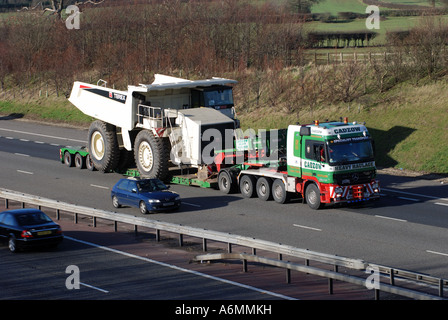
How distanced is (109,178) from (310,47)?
85.9ft

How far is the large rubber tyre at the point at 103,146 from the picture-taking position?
3222 centimetres

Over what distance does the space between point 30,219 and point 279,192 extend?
30.5 ft

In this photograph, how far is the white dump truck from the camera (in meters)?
28.9

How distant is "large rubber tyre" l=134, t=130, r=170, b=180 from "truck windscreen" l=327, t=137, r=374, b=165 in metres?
7.59

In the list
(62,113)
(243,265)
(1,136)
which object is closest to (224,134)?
(243,265)

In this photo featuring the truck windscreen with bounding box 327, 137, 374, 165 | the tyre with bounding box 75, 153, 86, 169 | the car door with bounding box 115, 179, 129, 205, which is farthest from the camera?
the tyre with bounding box 75, 153, 86, 169

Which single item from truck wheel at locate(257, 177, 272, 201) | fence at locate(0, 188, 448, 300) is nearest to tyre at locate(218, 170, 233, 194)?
truck wheel at locate(257, 177, 272, 201)

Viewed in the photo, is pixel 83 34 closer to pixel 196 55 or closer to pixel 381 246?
pixel 196 55

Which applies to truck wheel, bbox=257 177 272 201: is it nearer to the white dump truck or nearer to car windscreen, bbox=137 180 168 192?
the white dump truck

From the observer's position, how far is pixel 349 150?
81.8 feet

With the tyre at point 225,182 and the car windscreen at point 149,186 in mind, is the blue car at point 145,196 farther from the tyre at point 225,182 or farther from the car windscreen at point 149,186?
the tyre at point 225,182

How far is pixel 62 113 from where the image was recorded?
52031mm

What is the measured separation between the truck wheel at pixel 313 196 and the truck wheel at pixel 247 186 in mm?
2376

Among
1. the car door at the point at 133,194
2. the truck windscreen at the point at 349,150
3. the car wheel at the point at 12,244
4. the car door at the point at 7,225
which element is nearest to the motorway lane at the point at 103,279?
the car wheel at the point at 12,244
